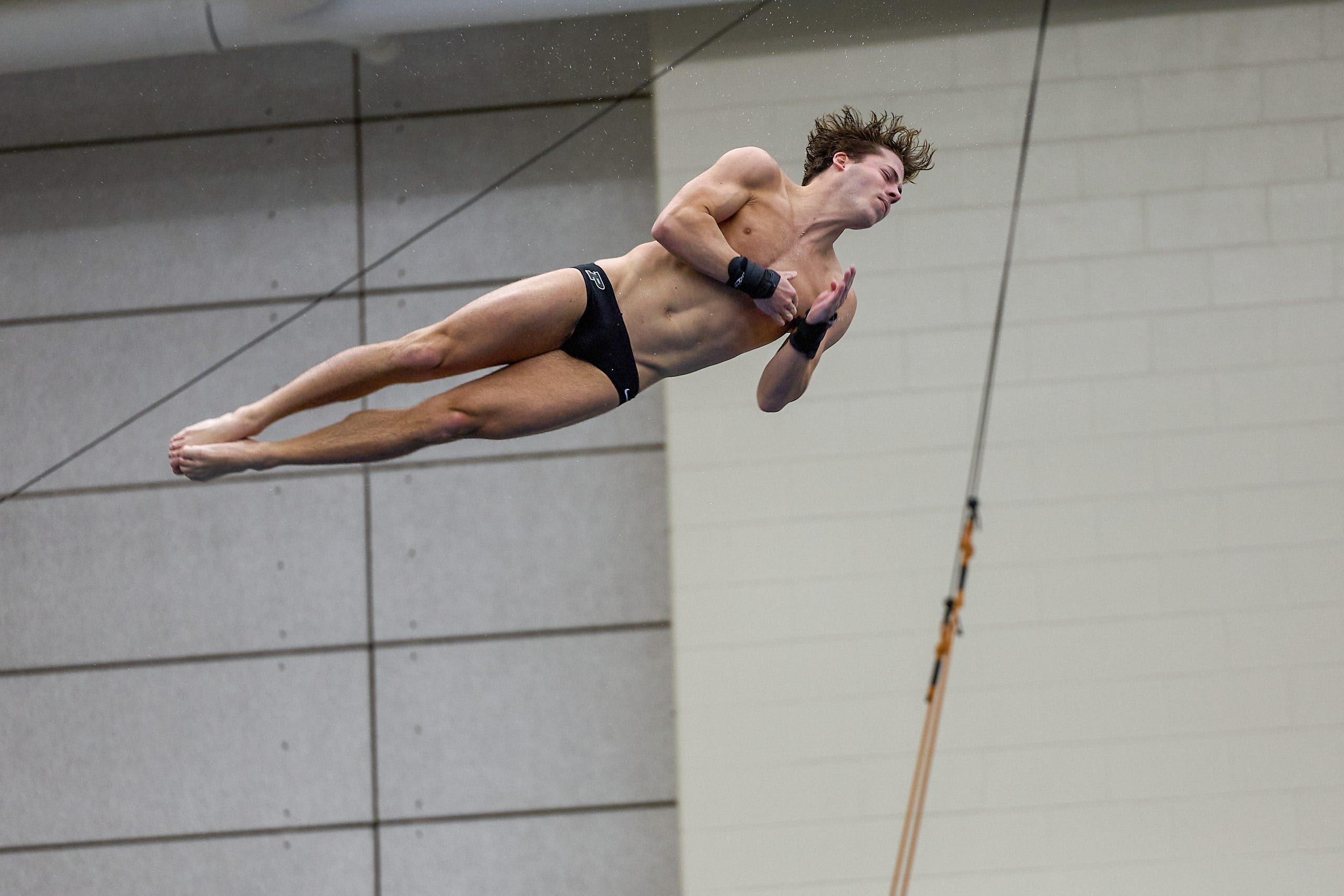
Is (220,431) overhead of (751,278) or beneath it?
beneath

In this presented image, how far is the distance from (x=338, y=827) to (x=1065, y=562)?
1.55m

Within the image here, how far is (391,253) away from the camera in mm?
1422

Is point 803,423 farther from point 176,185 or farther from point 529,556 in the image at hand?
point 176,185

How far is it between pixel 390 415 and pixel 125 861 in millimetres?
1666

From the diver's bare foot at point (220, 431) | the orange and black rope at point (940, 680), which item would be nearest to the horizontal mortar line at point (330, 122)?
the diver's bare foot at point (220, 431)

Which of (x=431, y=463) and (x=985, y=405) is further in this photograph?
(x=431, y=463)

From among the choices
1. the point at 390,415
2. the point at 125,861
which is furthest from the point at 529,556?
the point at 390,415

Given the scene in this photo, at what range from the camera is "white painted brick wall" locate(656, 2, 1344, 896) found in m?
2.29

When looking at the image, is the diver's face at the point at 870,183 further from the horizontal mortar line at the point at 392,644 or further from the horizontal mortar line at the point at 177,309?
the horizontal mortar line at the point at 392,644

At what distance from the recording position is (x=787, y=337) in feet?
4.13

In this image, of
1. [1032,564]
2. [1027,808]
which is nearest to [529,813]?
[1027,808]

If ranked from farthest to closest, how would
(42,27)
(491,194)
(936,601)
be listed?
(936,601)
(491,194)
(42,27)

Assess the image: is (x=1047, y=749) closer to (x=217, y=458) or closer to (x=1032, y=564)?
(x=1032, y=564)

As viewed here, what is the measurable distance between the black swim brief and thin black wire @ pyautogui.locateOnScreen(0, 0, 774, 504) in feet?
0.49
